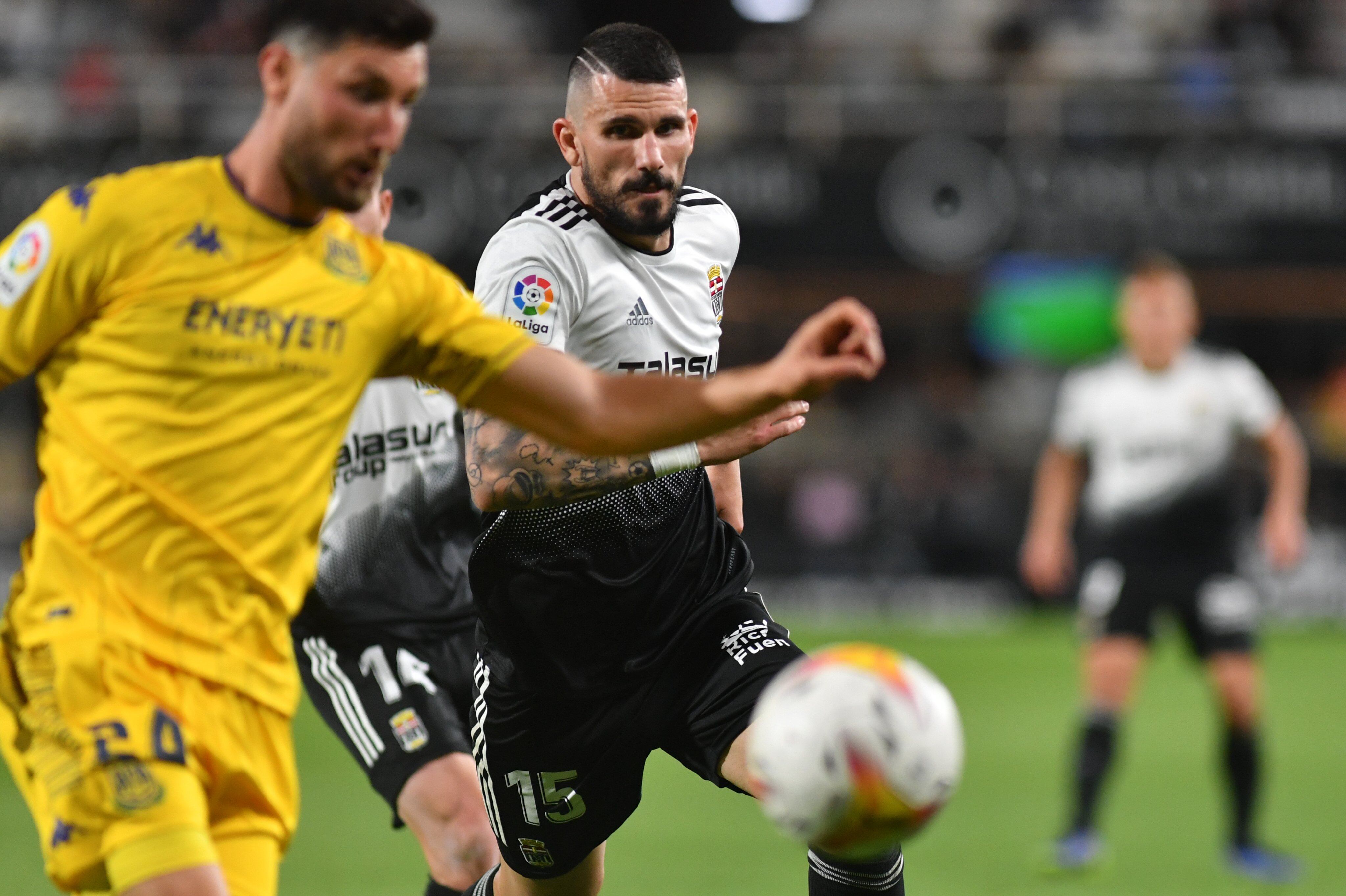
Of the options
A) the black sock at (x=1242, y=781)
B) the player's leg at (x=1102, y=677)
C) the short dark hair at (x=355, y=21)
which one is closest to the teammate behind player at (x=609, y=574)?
the short dark hair at (x=355, y=21)

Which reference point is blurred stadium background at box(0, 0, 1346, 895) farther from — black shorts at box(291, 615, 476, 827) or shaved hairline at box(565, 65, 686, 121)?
shaved hairline at box(565, 65, 686, 121)

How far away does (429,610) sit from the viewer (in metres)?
5.53

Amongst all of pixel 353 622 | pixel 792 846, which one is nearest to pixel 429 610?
pixel 353 622

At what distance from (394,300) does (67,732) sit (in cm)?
105

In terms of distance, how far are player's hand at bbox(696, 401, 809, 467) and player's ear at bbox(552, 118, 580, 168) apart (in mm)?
947

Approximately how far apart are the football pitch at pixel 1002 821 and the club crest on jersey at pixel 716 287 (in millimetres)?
3426

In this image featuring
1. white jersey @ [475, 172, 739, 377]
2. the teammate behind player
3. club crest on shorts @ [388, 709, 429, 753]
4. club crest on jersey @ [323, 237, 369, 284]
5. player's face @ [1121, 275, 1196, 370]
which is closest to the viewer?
club crest on jersey @ [323, 237, 369, 284]

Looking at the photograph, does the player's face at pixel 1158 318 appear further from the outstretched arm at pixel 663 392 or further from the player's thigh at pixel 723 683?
Answer: the outstretched arm at pixel 663 392

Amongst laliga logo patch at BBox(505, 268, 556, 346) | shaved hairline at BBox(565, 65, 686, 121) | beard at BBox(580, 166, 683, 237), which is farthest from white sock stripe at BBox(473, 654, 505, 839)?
shaved hairline at BBox(565, 65, 686, 121)

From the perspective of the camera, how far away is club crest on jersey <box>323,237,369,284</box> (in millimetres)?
3523

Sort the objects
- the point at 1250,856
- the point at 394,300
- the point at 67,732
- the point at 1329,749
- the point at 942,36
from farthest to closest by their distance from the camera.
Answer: the point at 942,36 → the point at 1329,749 → the point at 1250,856 → the point at 394,300 → the point at 67,732

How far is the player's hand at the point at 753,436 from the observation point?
159 inches

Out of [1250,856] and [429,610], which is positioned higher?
[429,610]

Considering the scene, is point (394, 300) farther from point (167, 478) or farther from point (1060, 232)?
point (1060, 232)
